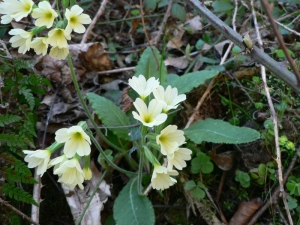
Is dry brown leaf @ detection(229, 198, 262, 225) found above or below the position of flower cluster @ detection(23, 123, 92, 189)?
below

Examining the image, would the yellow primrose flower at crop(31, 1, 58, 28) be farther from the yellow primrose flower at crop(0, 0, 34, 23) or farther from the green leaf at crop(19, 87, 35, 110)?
the green leaf at crop(19, 87, 35, 110)

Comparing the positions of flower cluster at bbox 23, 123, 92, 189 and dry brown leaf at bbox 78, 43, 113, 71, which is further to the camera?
dry brown leaf at bbox 78, 43, 113, 71

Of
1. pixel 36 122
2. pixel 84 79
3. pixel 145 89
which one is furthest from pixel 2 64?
pixel 145 89

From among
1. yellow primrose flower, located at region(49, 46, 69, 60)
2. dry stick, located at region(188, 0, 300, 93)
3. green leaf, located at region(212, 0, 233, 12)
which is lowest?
green leaf, located at region(212, 0, 233, 12)

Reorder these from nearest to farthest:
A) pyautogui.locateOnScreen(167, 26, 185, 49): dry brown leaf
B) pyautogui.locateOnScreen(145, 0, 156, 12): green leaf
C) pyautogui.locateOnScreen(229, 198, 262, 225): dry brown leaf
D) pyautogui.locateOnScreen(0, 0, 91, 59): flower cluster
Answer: pyautogui.locateOnScreen(0, 0, 91, 59): flower cluster, pyautogui.locateOnScreen(229, 198, 262, 225): dry brown leaf, pyautogui.locateOnScreen(145, 0, 156, 12): green leaf, pyautogui.locateOnScreen(167, 26, 185, 49): dry brown leaf

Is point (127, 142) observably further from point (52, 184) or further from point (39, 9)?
point (39, 9)

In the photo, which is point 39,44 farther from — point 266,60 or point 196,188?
point 196,188

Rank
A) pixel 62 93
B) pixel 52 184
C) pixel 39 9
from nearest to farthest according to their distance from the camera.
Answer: pixel 39 9
pixel 52 184
pixel 62 93

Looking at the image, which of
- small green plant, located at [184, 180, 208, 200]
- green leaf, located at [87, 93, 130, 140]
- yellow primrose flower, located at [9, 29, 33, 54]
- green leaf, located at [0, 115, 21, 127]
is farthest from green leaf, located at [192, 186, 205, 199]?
yellow primrose flower, located at [9, 29, 33, 54]
